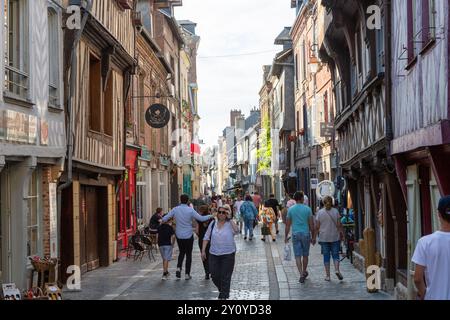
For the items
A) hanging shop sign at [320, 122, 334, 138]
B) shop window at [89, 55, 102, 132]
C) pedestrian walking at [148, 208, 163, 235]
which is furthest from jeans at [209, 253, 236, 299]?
hanging shop sign at [320, 122, 334, 138]

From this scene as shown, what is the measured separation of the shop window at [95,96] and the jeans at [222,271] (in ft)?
21.5

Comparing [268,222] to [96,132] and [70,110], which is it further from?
[70,110]

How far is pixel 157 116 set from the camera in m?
24.2

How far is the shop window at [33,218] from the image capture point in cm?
1214

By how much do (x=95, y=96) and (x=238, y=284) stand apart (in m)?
5.66

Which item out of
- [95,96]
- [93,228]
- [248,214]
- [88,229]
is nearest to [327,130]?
[248,214]

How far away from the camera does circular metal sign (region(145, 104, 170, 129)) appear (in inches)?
945

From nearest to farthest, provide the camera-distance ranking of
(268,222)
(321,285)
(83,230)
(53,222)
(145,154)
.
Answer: (53,222)
(321,285)
(83,230)
(268,222)
(145,154)

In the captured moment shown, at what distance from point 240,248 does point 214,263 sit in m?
10.8

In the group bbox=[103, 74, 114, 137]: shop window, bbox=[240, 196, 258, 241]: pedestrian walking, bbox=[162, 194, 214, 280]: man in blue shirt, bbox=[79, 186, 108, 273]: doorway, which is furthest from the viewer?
bbox=[240, 196, 258, 241]: pedestrian walking

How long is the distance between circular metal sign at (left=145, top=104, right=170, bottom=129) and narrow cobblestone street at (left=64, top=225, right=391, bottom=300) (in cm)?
643

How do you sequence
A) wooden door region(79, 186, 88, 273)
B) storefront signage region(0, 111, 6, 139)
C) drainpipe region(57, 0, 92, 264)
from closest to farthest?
storefront signage region(0, 111, 6, 139), drainpipe region(57, 0, 92, 264), wooden door region(79, 186, 88, 273)

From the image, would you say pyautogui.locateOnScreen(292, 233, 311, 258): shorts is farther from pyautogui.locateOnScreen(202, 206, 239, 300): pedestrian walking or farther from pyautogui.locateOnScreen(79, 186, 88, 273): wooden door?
pyautogui.locateOnScreen(79, 186, 88, 273): wooden door
